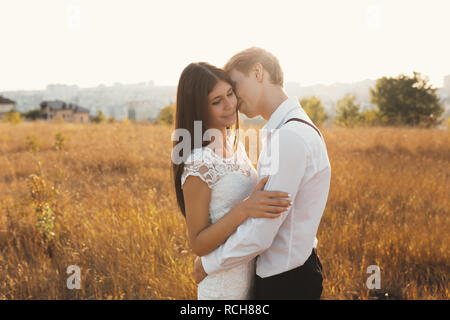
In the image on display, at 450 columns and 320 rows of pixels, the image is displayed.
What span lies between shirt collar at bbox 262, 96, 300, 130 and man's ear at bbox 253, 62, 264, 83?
168 mm

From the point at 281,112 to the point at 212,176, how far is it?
0.44m

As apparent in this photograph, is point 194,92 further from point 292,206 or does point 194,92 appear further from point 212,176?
point 292,206

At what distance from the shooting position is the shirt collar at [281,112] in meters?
1.43

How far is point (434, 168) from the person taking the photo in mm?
5691

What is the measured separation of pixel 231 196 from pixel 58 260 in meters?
2.47

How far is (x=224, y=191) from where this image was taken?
4.81ft

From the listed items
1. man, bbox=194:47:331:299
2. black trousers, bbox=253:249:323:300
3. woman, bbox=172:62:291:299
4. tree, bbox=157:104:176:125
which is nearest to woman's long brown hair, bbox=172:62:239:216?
woman, bbox=172:62:291:299

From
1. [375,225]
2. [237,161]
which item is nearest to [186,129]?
[237,161]

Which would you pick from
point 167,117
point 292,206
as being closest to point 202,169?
point 292,206

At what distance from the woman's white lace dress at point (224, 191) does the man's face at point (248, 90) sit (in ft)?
0.89

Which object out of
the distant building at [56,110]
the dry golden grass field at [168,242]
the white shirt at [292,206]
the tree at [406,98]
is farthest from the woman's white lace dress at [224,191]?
the distant building at [56,110]

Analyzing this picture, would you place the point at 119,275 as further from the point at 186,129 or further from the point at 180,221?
the point at 186,129

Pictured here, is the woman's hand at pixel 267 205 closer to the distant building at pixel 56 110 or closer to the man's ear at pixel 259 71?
the man's ear at pixel 259 71

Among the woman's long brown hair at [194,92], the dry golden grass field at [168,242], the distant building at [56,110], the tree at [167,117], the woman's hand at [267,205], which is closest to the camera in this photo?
the woman's hand at [267,205]
